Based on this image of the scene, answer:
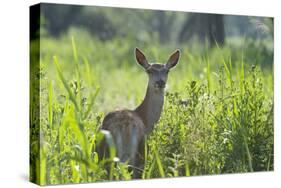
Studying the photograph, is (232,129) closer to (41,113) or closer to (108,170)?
(108,170)

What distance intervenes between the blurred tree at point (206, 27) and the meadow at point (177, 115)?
0.63ft

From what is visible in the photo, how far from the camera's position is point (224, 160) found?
8414 mm

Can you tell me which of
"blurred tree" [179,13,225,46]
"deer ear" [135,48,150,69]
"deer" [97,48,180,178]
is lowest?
"deer" [97,48,180,178]

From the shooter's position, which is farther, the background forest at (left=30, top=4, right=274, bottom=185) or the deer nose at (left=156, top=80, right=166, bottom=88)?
the deer nose at (left=156, top=80, right=166, bottom=88)

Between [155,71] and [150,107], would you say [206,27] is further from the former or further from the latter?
[150,107]

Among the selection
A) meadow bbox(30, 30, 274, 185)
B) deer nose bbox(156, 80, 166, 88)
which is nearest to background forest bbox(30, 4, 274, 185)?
meadow bbox(30, 30, 274, 185)

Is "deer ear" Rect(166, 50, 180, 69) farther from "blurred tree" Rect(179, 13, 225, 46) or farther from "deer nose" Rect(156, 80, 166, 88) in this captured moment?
"blurred tree" Rect(179, 13, 225, 46)

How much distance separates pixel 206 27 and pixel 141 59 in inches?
57.3

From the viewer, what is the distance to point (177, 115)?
8219 mm

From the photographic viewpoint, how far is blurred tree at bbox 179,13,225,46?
897 centimetres

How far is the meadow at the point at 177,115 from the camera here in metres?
7.54

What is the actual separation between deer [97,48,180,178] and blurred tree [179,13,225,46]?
2.89 feet

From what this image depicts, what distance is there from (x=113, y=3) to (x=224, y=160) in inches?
70.0

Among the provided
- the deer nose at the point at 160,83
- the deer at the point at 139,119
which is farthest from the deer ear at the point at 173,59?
the deer nose at the point at 160,83
